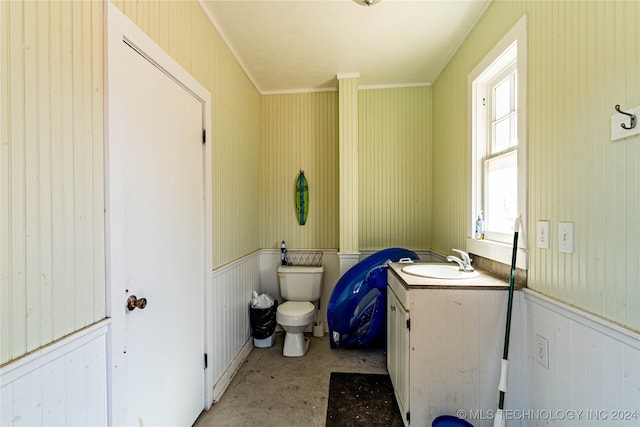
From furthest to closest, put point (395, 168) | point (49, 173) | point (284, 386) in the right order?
point (395, 168), point (284, 386), point (49, 173)

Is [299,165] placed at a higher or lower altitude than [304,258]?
higher

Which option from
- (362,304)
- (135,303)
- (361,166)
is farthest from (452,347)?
(361,166)

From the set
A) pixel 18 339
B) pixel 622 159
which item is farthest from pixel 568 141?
pixel 18 339

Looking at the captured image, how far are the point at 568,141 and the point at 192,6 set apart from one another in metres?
2.08

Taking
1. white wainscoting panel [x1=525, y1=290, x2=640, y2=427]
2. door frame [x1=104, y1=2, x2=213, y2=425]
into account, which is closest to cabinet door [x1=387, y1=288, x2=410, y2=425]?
white wainscoting panel [x1=525, y1=290, x2=640, y2=427]

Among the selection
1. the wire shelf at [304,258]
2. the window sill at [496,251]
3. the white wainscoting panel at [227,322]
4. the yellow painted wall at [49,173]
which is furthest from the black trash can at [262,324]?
the window sill at [496,251]

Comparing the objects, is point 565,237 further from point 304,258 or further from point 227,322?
point 304,258

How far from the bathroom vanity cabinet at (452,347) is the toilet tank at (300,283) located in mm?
1386

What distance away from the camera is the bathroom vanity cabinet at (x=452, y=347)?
144cm

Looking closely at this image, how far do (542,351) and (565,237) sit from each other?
55 cm

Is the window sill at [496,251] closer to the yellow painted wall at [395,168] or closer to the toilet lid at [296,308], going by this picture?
the yellow painted wall at [395,168]

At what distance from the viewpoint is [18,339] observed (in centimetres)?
74

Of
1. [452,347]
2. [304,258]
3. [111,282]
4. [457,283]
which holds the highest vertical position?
[111,282]

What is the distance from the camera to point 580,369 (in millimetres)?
1076
